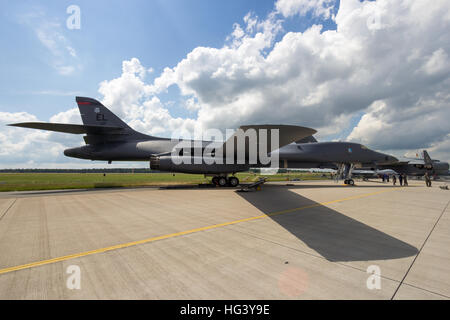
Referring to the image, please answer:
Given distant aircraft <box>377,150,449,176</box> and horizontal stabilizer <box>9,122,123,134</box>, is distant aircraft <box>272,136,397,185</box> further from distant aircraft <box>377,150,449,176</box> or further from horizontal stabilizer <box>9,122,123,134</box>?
distant aircraft <box>377,150,449,176</box>

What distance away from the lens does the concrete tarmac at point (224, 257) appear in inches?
79.9

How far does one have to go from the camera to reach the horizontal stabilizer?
38.5 feet

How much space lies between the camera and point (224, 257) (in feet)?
9.34

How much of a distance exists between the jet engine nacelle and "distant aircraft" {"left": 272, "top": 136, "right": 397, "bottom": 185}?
18.1 ft

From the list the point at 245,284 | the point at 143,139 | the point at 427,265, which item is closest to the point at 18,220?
the point at 245,284

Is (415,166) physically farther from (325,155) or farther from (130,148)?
(130,148)

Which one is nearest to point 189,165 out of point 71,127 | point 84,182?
point 71,127

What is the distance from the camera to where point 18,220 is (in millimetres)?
5000

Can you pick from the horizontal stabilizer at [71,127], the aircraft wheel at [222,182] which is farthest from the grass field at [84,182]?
the horizontal stabilizer at [71,127]

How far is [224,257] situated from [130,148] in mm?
14757

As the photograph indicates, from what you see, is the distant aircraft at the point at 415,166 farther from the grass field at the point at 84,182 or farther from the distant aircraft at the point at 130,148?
the distant aircraft at the point at 130,148
